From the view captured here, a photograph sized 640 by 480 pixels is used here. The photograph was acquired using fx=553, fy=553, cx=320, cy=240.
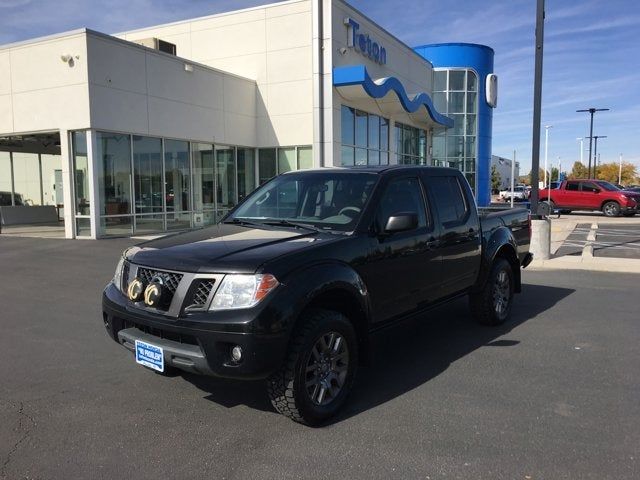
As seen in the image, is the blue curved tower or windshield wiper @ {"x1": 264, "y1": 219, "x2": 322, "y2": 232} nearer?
windshield wiper @ {"x1": 264, "y1": 219, "x2": 322, "y2": 232}

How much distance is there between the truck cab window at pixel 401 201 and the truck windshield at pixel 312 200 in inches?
6.7

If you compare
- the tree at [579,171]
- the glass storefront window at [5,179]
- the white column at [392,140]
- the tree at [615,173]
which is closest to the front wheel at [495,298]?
the white column at [392,140]

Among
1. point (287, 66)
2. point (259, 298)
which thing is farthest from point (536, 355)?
point (287, 66)

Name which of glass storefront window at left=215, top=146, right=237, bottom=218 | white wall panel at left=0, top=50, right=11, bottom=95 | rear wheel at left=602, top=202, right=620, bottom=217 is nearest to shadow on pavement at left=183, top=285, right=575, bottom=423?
glass storefront window at left=215, top=146, right=237, bottom=218

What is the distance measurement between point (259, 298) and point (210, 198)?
16594mm

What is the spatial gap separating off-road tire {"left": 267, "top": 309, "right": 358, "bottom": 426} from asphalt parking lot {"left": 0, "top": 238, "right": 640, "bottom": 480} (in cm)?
12

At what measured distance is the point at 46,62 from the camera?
15.1 meters

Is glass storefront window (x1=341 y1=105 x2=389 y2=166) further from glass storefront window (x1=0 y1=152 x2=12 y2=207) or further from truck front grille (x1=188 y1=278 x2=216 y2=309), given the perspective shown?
truck front grille (x1=188 y1=278 x2=216 y2=309)

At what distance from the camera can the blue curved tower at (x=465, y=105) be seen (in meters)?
35.2

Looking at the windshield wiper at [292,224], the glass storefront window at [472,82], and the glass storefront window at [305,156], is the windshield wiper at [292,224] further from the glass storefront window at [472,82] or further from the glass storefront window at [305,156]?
the glass storefront window at [472,82]

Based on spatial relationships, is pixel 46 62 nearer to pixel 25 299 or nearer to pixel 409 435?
pixel 25 299

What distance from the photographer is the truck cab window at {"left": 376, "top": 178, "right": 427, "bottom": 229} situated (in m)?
4.66

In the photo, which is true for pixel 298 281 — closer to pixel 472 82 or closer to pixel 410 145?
pixel 410 145

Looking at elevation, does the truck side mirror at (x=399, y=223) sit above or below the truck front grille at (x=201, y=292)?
above
